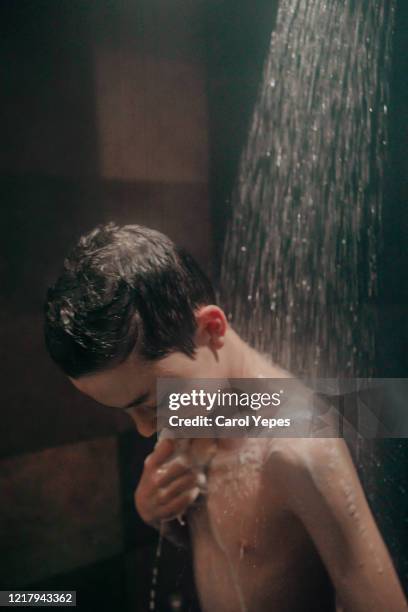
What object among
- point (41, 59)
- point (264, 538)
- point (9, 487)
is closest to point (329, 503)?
point (264, 538)

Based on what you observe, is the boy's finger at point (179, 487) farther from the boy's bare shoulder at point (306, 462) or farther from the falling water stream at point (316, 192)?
the falling water stream at point (316, 192)

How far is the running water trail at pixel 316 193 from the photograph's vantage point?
804mm

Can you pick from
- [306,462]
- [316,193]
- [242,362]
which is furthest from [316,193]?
[306,462]

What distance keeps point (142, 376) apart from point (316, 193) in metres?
0.42

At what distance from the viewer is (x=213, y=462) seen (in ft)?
2.29

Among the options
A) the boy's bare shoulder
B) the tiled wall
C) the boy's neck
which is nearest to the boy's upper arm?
the boy's bare shoulder

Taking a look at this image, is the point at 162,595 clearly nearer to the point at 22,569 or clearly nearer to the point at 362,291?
the point at 22,569

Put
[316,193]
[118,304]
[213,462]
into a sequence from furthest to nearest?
[316,193] < [213,462] < [118,304]

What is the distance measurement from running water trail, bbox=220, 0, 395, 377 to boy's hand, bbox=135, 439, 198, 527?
0.75 feet

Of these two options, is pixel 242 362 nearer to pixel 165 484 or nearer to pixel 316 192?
pixel 165 484

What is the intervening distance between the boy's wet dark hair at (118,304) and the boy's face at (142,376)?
0.03ft

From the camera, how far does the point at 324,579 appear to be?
667mm

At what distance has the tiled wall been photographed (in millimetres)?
689

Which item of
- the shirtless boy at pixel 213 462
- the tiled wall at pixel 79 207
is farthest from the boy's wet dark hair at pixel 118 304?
the tiled wall at pixel 79 207
